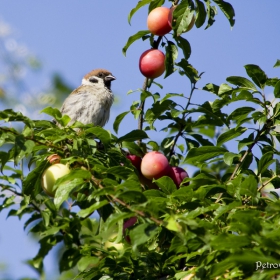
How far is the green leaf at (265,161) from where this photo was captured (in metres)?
2.93

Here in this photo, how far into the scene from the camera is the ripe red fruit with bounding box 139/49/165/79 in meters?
3.51

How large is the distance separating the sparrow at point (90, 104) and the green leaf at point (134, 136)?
2.60m

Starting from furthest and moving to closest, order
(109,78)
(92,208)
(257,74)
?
(109,78), (257,74), (92,208)

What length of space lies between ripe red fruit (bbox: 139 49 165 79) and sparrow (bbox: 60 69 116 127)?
234 centimetres

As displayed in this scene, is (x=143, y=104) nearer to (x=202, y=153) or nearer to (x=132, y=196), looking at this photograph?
(x=202, y=153)

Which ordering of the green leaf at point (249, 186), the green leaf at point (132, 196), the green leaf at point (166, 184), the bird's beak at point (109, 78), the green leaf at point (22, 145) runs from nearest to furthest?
the green leaf at point (132, 196), the green leaf at point (249, 186), the green leaf at point (22, 145), the green leaf at point (166, 184), the bird's beak at point (109, 78)

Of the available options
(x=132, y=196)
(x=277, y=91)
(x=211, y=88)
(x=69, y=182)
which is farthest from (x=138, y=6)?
(x=132, y=196)

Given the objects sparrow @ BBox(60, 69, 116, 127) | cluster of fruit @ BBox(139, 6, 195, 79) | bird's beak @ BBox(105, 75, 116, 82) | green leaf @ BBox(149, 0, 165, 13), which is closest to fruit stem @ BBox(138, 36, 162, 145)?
cluster of fruit @ BBox(139, 6, 195, 79)

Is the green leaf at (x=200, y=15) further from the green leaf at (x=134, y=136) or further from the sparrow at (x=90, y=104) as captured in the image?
the sparrow at (x=90, y=104)

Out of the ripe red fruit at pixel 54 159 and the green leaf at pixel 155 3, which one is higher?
the green leaf at pixel 155 3

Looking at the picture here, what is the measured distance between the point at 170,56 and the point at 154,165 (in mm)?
738

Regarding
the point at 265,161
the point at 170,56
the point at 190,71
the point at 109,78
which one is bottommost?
the point at 265,161

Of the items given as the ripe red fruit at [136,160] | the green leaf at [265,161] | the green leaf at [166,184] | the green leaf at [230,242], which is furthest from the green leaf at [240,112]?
the green leaf at [230,242]

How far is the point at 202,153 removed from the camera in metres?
3.14
